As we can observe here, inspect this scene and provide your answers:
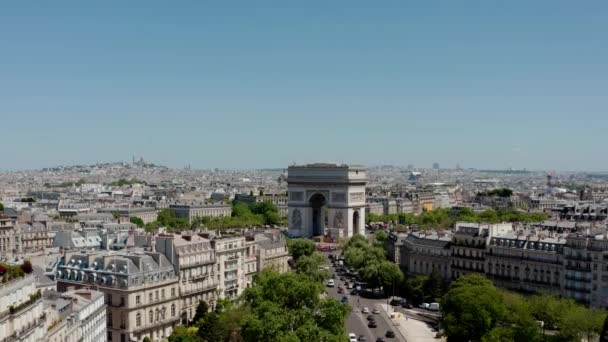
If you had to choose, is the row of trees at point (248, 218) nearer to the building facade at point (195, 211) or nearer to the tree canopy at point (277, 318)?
the building facade at point (195, 211)

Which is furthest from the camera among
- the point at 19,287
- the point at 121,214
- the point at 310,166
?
the point at 121,214

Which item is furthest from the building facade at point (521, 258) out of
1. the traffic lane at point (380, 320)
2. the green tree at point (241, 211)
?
the green tree at point (241, 211)

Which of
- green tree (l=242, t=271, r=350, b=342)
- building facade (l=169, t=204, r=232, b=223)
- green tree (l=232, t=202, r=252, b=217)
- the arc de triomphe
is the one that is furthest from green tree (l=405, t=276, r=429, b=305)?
building facade (l=169, t=204, r=232, b=223)

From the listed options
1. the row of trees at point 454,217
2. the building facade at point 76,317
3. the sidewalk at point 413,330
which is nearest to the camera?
the building facade at point 76,317

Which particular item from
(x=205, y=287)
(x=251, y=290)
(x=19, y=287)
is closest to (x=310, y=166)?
(x=205, y=287)

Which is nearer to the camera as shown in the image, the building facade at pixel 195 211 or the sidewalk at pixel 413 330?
the sidewalk at pixel 413 330

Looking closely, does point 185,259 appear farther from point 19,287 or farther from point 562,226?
point 562,226

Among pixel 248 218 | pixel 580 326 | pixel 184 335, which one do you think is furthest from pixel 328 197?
pixel 580 326
